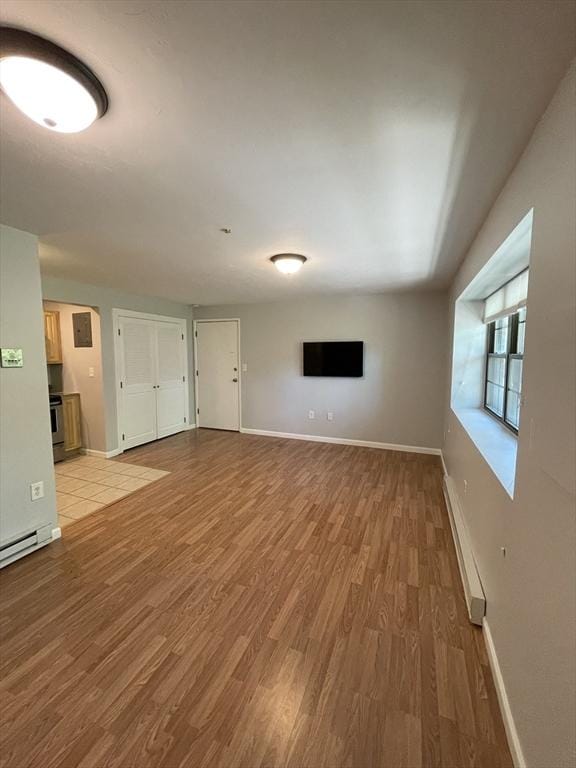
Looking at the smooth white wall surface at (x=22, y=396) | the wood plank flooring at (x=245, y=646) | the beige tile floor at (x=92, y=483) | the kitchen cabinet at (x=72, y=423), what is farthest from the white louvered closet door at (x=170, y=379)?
the smooth white wall surface at (x=22, y=396)

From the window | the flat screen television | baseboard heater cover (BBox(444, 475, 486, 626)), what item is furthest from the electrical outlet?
the flat screen television

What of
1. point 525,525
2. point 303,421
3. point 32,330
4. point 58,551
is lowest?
point 58,551

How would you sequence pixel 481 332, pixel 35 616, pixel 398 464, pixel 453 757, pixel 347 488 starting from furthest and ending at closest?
pixel 398 464 → pixel 347 488 → pixel 481 332 → pixel 35 616 → pixel 453 757

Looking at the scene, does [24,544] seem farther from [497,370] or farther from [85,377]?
[497,370]

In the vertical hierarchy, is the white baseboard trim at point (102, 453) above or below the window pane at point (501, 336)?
below

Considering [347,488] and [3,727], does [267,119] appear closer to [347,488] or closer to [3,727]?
[3,727]

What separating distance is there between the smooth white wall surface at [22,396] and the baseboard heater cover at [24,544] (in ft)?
0.15

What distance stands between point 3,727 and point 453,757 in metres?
1.70

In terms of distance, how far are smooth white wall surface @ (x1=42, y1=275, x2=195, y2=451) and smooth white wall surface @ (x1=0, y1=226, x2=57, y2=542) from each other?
1.52 metres

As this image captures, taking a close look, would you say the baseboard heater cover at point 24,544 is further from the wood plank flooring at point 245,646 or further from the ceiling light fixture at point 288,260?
the ceiling light fixture at point 288,260

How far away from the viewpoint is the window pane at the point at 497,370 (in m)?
2.57

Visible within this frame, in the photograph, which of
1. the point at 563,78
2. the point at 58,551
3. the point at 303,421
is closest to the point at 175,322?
the point at 303,421

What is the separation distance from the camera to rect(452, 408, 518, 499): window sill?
64.3 inches

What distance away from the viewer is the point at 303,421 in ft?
17.6
